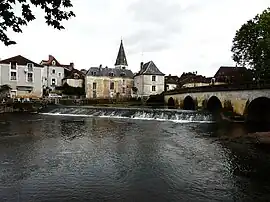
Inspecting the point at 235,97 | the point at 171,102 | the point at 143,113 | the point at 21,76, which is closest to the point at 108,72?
the point at 171,102

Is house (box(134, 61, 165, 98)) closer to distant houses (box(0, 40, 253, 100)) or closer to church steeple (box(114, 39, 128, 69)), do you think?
distant houses (box(0, 40, 253, 100))

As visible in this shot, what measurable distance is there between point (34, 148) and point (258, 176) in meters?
10.4

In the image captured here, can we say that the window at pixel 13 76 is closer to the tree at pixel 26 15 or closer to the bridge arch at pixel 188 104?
the bridge arch at pixel 188 104

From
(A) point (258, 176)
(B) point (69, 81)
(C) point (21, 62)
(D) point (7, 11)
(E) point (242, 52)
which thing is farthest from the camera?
(B) point (69, 81)

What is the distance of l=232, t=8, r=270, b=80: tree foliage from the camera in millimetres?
30719

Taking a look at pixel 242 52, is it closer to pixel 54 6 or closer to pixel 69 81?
pixel 54 6

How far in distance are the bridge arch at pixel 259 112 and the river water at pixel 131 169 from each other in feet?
38.3

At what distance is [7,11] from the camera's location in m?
4.66

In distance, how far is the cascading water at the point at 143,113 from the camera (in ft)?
99.5

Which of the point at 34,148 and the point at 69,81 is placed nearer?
the point at 34,148

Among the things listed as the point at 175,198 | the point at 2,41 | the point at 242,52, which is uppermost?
the point at 242,52

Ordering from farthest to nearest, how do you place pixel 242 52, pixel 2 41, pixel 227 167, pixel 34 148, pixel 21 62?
pixel 21 62, pixel 242 52, pixel 34 148, pixel 227 167, pixel 2 41

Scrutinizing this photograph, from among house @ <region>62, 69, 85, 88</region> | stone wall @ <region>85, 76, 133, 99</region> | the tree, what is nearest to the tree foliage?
the tree

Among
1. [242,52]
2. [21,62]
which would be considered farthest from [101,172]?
[21,62]
